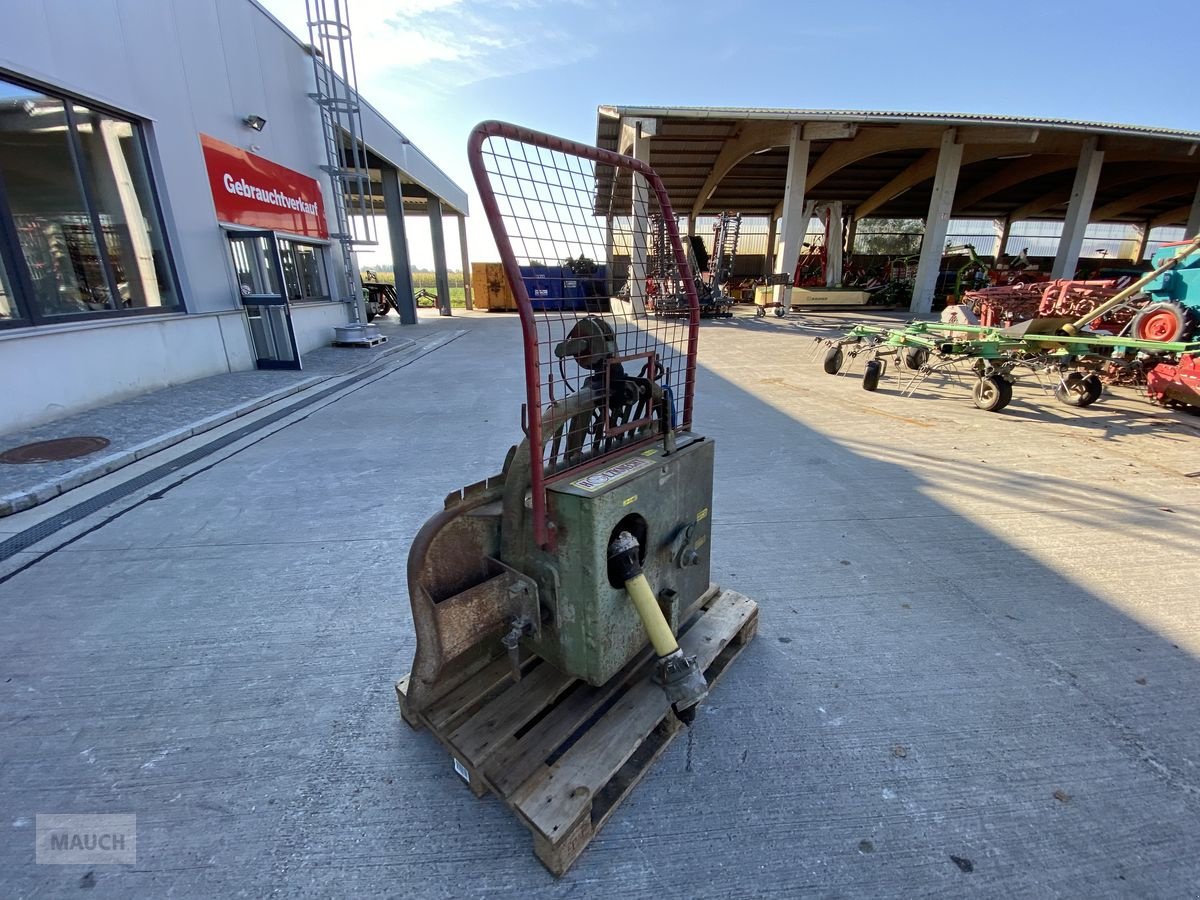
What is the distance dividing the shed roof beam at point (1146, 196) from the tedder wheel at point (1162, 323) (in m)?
→ 32.5

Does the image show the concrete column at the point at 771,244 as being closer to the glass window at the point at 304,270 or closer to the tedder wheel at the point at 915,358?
the tedder wheel at the point at 915,358

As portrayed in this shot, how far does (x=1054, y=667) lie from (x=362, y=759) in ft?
8.71

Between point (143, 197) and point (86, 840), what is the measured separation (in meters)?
8.42

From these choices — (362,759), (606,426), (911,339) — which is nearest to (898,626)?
(606,426)

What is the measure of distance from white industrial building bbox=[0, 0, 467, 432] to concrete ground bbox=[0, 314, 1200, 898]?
350cm

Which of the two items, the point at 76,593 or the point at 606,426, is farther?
the point at 76,593

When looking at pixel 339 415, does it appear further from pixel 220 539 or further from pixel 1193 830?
pixel 1193 830

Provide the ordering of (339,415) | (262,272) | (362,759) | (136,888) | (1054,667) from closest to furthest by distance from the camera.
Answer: (136,888)
(362,759)
(1054,667)
(339,415)
(262,272)

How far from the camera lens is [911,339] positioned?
21.3ft

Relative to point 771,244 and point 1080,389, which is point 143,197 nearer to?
point 1080,389

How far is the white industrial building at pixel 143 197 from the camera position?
520cm

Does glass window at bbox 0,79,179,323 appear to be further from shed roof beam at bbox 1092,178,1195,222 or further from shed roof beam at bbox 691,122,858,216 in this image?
shed roof beam at bbox 1092,178,1195,222

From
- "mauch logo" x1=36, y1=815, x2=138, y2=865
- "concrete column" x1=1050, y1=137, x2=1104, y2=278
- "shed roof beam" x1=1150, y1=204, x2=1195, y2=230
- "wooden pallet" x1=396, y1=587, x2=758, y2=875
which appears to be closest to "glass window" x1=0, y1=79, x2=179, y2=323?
"mauch logo" x1=36, y1=815, x2=138, y2=865

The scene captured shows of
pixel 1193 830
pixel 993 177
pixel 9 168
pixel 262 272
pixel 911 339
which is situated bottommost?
pixel 1193 830
